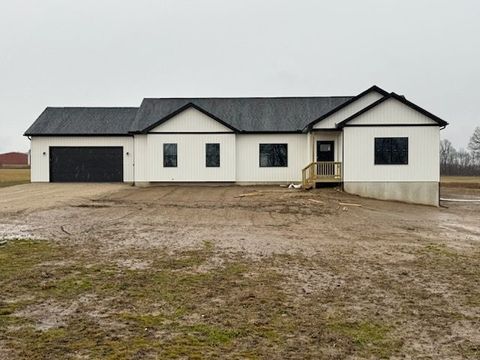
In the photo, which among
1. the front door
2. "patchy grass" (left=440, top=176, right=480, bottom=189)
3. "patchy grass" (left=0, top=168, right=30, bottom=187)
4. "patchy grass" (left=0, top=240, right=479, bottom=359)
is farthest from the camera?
"patchy grass" (left=440, top=176, right=480, bottom=189)

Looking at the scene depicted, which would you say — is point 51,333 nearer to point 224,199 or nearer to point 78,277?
point 78,277

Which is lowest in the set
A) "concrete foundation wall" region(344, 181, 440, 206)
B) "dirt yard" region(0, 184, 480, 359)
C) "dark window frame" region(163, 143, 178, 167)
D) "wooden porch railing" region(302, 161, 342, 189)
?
"dirt yard" region(0, 184, 480, 359)

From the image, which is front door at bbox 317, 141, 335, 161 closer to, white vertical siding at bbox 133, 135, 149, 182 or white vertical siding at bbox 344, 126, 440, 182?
white vertical siding at bbox 344, 126, 440, 182

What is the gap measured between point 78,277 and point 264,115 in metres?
22.4

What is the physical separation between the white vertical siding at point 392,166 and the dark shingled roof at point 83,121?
13.9 m

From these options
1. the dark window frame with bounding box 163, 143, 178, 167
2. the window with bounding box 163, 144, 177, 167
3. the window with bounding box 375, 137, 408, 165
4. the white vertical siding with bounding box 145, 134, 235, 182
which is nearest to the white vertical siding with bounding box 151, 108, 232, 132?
the white vertical siding with bounding box 145, 134, 235, 182

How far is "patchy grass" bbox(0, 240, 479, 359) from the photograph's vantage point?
14.1 feet

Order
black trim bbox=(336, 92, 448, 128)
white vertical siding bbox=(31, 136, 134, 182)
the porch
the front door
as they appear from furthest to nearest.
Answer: white vertical siding bbox=(31, 136, 134, 182), the front door, the porch, black trim bbox=(336, 92, 448, 128)

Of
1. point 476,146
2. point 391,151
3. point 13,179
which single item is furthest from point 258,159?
point 476,146

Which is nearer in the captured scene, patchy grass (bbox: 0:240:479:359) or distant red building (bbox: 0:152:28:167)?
patchy grass (bbox: 0:240:479:359)

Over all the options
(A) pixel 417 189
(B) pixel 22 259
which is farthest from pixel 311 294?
(A) pixel 417 189

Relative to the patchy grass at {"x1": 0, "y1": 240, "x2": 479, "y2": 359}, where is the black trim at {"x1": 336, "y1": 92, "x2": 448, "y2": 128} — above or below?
above

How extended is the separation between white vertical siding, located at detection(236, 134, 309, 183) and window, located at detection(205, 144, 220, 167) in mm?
1262

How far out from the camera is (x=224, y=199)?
19328 millimetres
